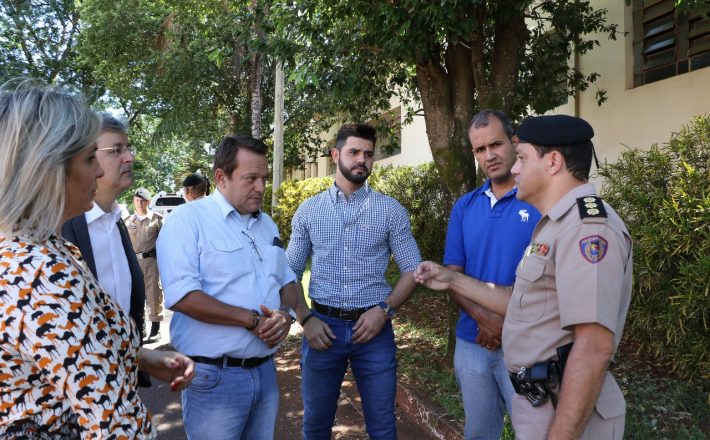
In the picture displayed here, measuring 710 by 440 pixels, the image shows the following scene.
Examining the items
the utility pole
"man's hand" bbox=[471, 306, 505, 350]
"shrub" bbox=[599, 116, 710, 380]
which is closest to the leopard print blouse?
"man's hand" bbox=[471, 306, 505, 350]

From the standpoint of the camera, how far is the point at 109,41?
16750 mm

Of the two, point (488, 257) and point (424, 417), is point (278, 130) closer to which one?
point (424, 417)

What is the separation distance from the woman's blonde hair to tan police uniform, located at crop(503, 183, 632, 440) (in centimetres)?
153

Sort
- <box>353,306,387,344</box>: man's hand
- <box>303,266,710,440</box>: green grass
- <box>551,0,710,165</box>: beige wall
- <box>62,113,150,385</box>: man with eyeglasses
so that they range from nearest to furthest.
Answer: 1. <box>62,113,150,385</box>: man with eyeglasses
2. <box>353,306,387,344</box>: man's hand
3. <box>303,266,710,440</box>: green grass
4. <box>551,0,710,165</box>: beige wall

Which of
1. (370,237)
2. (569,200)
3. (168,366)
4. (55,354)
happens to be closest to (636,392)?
(370,237)

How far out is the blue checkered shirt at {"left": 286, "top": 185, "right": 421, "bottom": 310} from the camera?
325 centimetres

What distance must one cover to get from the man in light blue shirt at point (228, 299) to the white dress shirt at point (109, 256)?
6.8 inches

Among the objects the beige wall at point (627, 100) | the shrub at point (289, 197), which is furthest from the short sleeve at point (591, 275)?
the shrub at point (289, 197)

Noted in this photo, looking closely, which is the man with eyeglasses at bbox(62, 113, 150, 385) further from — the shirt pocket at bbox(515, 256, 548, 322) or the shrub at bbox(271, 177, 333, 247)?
the shrub at bbox(271, 177, 333, 247)

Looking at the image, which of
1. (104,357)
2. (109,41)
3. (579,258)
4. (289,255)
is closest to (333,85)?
(289,255)

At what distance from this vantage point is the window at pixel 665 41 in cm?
650

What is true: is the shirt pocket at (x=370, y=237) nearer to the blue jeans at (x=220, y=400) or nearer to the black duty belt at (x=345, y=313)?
the black duty belt at (x=345, y=313)

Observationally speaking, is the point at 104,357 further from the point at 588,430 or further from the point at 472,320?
the point at 472,320

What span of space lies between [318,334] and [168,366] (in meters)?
1.25
